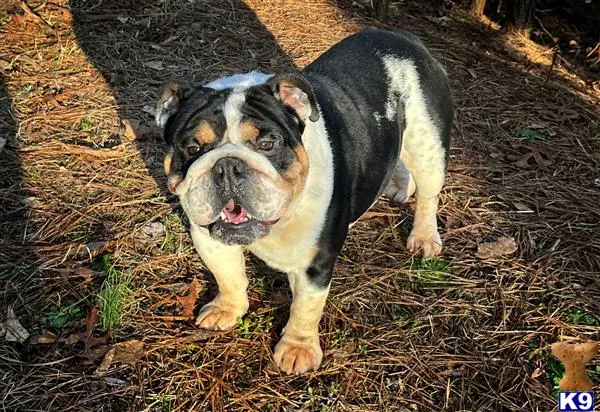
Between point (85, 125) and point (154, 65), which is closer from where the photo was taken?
point (85, 125)

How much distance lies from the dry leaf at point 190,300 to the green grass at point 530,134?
3.23 meters

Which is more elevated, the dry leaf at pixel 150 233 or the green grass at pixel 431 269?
the dry leaf at pixel 150 233

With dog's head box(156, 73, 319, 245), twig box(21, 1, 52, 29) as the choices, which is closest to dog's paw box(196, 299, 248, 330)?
dog's head box(156, 73, 319, 245)

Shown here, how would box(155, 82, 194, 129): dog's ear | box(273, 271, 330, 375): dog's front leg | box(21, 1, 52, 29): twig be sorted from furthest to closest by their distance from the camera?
box(21, 1, 52, 29): twig → box(273, 271, 330, 375): dog's front leg → box(155, 82, 194, 129): dog's ear

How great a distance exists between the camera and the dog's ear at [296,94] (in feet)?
9.39

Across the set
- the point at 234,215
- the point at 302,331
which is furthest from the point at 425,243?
the point at 234,215

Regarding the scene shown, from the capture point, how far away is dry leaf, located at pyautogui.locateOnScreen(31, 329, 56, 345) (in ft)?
11.5

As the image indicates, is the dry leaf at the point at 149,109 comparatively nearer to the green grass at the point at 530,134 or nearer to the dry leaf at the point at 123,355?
the dry leaf at the point at 123,355

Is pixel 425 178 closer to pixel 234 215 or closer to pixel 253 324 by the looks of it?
pixel 253 324

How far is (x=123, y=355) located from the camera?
3467mm

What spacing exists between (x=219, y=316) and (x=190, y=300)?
27 centimetres

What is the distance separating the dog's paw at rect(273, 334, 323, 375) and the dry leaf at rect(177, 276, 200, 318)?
0.64 m

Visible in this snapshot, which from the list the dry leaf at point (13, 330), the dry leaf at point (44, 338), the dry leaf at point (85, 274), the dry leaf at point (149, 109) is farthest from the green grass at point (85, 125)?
the dry leaf at point (44, 338)

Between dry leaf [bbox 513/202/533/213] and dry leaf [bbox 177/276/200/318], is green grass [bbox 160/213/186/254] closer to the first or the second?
dry leaf [bbox 177/276/200/318]
